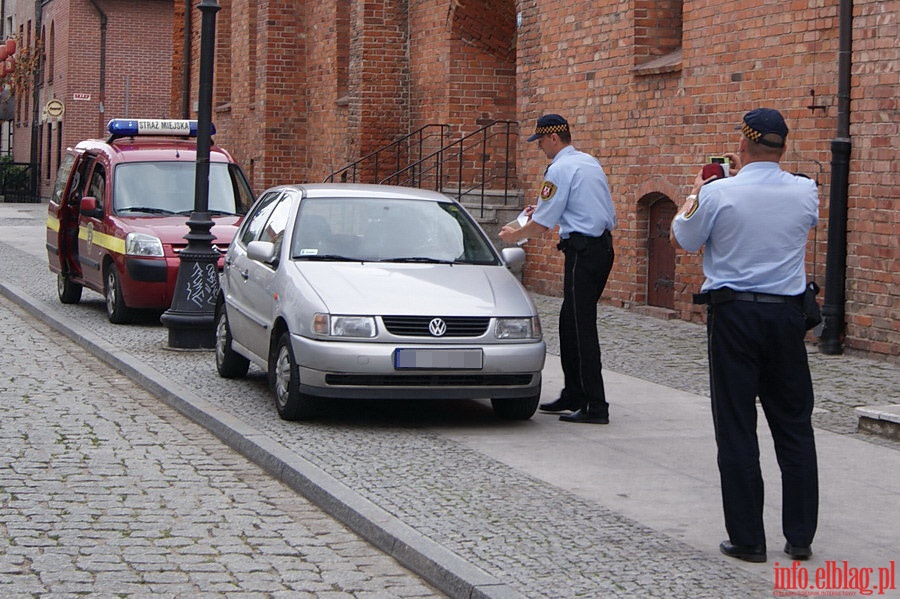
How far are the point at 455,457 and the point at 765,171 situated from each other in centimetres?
280

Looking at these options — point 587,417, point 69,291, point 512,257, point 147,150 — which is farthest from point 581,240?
point 69,291

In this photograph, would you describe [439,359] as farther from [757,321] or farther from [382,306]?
[757,321]

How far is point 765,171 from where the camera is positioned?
19.5 ft

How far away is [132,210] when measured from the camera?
15.5 m

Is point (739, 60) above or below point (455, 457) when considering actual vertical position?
above

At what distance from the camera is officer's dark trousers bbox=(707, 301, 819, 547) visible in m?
5.92

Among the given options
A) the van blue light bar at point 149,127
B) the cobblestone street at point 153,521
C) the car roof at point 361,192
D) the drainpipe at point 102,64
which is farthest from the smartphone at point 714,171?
the drainpipe at point 102,64

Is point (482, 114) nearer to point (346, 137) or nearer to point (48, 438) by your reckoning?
point (346, 137)

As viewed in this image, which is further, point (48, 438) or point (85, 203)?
point (85, 203)

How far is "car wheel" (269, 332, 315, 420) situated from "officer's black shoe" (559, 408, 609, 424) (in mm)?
1619

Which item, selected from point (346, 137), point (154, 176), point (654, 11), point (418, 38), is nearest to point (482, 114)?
point (418, 38)

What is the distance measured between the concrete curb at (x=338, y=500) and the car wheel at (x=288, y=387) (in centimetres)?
31

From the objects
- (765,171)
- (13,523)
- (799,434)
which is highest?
(765,171)

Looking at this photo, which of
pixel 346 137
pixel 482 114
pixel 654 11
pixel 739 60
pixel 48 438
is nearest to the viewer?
pixel 48 438
